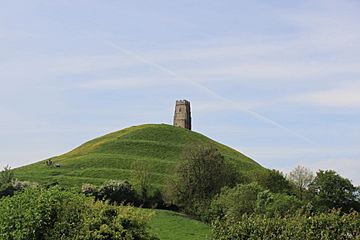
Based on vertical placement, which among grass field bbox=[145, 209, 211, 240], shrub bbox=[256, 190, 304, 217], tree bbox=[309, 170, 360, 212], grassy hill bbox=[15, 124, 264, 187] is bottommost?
grass field bbox=[145, 209, 211, 240]

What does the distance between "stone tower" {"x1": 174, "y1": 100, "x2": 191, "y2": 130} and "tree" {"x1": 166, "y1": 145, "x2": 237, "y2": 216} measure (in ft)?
247

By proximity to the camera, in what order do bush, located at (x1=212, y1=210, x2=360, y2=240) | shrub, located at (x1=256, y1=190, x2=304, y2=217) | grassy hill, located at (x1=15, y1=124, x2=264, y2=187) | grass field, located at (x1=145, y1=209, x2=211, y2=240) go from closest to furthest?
1. bush, located at (x1=212, y1=210, x2=360, y2=240)
2. grass field, located at (x1=145, y1=209, x2=211, y2=240)
3. shrub, located at (x1=256, y1=190, x2=304, y2=217)
4. grassy hill, located at (x1=15, y1=124, x2=264, y2=187)

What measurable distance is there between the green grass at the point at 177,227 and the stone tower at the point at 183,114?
82679 mm

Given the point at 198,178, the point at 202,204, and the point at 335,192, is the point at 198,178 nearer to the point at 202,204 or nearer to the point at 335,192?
the point at 202,204

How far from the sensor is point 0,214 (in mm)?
35969

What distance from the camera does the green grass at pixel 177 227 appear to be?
5469cm

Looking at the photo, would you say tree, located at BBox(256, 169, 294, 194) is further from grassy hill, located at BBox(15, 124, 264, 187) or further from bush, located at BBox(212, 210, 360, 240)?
bush, located at BBox(212, 210, 360, 240)

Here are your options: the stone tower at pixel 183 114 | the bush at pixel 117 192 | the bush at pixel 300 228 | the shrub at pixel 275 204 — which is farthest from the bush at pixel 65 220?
the stone tower at pixel 183 114

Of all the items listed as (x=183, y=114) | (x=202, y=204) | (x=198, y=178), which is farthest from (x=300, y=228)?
(x=183, y=114)

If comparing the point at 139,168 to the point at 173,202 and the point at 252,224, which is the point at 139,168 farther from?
the point at 252,224

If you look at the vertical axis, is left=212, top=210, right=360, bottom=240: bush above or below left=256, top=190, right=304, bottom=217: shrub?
below

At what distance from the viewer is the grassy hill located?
10169cm

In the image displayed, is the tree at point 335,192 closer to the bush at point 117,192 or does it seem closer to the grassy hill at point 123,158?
the grassy hill at point 123,158

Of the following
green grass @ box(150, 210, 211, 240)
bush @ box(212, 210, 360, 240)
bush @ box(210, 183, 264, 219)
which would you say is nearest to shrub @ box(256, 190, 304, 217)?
bush @ box(210, 183, 264, 219)
